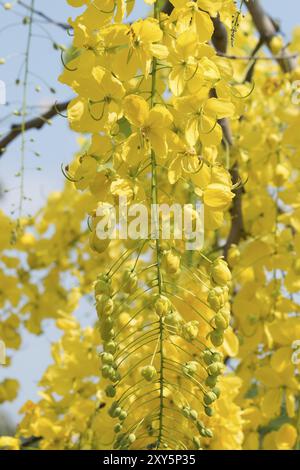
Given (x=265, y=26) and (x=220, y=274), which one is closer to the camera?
(x=220, y=274)

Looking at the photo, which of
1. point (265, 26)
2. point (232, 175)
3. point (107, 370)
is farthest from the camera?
point (265, 26)

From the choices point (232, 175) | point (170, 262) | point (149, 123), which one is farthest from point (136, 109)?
point (232, 175)

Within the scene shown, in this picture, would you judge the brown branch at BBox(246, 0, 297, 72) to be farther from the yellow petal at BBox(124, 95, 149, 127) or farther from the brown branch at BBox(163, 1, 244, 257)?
the yellow petal at BBox(124, 95, 149, 127)

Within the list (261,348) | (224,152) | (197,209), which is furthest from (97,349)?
(197,209)

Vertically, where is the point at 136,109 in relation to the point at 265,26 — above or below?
below

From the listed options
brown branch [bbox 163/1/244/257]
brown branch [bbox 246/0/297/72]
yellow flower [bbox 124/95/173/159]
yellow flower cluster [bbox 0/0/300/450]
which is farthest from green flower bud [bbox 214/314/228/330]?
brown branch [bbox 246/0/297/72]

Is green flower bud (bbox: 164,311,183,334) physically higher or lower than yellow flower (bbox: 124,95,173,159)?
lower

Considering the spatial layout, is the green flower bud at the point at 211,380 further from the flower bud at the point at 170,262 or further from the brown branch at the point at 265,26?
the brown branch at the point at 265,26

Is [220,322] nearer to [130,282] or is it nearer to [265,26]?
[130,282]

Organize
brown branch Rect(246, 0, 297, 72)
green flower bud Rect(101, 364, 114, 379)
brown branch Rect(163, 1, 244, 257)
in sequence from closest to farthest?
green flower bud Rect(101, 364, 114, 379)
brown branch Rect(163, 1, 244, 257)
brown branch Rect(246, 0, 297, 72)

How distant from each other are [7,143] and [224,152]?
684mm

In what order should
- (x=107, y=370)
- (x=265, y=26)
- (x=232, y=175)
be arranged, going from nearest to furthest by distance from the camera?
(x=107, y=370) → (x=232, y=175) → (x=265, y=26)

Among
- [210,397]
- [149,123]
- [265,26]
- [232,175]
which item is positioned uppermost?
[265,26]

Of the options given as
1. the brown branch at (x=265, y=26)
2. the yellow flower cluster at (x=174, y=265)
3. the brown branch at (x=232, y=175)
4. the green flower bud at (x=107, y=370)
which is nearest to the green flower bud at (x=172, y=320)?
the yellow flower cluster at (x=174, y=265)
